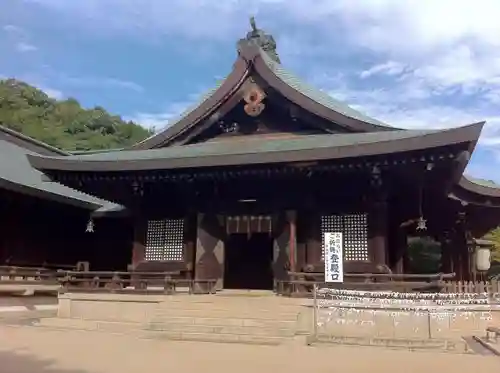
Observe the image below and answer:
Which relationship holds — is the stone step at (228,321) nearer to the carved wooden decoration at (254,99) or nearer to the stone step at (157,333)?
the stone step at (157,333)

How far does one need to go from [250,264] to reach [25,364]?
45.4 ft

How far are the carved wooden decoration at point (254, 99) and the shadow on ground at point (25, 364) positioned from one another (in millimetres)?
9583

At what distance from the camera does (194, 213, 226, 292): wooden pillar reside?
1497 cm

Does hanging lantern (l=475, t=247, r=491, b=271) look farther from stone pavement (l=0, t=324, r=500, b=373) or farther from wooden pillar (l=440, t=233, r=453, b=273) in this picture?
stone pavement (l=0, t=324, r=500, b=373)

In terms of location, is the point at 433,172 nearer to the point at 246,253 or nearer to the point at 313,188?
the point at 313,188

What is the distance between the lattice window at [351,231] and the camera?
1373cm

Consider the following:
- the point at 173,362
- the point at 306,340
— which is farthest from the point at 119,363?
the point at 306,340

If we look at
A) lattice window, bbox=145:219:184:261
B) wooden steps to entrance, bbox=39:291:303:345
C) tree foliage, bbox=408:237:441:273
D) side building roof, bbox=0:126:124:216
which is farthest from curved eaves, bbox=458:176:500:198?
tree foliage, bbox=408:237:441:273

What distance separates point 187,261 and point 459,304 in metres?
7.55

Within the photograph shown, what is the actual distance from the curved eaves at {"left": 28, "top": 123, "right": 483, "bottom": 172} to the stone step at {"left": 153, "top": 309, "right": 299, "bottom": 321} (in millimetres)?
3616

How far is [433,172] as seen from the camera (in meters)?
12.7

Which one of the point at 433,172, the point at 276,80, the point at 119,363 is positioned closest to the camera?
the point at 119,363

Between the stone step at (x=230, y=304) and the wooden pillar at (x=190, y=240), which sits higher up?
the wooden pillar at (x=190, y=240)

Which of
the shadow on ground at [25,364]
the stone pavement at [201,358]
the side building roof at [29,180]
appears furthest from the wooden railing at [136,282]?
the shadow on ground at [25,364]
